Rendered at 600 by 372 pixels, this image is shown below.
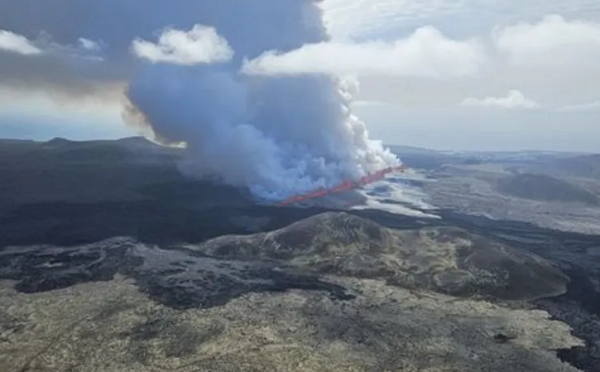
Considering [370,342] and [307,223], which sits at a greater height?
[307,223]

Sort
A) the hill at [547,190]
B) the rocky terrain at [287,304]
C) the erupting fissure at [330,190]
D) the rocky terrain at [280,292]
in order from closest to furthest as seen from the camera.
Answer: the rocky terrain at [287,304]
the rocky terrain at [280,292]
the erupting fissure at [330,190]
the hill at [547,190]

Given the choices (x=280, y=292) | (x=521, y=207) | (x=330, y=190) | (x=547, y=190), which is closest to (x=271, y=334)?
(x=280, y=292)

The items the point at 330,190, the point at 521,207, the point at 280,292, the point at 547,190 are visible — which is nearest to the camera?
the point at 280,292

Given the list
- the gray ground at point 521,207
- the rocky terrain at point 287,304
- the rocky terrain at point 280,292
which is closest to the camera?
the rocky terrain at point 287,304

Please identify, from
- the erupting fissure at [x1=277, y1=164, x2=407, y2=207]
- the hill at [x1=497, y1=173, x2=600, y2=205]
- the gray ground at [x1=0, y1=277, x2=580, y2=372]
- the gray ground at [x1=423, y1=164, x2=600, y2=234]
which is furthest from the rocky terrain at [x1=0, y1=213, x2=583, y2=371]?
the hill at [x1=497, y1=173, x2=600, y2=205]

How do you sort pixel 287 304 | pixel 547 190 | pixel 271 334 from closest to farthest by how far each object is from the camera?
pixel 271 334 → pixel 287 304 → pixel 547 190

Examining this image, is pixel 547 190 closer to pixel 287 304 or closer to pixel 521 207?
pixel 521 207

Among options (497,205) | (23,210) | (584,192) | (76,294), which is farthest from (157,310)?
(584,192)

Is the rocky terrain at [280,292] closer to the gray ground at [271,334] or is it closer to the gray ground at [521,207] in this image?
the gray ground at [271,334]

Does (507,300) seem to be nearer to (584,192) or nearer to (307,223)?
(307,223)

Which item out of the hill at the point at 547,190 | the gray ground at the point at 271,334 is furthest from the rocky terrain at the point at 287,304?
the hill at the point at 547,190

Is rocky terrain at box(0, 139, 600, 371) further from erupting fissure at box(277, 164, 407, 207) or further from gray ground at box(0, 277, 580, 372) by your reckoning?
erupting fissure at box(277, 164, 407, 207)
